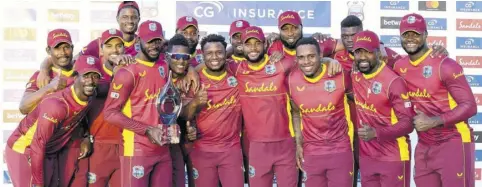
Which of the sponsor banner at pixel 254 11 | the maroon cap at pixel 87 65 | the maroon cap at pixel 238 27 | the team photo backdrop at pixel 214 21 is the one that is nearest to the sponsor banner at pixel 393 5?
the team photo backdrop at pixel 214 21

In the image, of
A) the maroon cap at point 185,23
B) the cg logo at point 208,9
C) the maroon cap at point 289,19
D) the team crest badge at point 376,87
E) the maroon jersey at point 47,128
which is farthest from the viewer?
the cg logo at point 208,9

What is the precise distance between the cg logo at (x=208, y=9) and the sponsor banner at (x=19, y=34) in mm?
2087

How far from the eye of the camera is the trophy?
221 inches

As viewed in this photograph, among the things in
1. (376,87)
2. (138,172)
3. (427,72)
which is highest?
(427,72)

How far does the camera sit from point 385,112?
19.2 feet

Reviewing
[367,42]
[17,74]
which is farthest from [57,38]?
[367,42]

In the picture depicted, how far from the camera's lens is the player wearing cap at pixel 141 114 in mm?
5719

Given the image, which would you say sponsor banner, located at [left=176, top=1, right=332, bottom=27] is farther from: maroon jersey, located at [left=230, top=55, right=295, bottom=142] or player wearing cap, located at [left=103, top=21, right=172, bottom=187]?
player wearing cap, located at [left=103, top=21, right=172, bottom=187]

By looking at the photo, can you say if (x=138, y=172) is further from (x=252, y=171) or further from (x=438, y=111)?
(x=438, y=111)

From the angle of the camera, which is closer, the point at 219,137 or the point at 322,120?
the point at 322,120

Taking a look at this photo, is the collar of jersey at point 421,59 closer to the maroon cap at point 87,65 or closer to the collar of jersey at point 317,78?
the collar of jersey at point 317,78

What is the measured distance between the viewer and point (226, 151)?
20.4 feet

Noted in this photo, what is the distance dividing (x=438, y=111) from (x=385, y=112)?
48 centimetres

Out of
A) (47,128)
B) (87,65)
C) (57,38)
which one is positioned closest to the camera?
(47,128)
